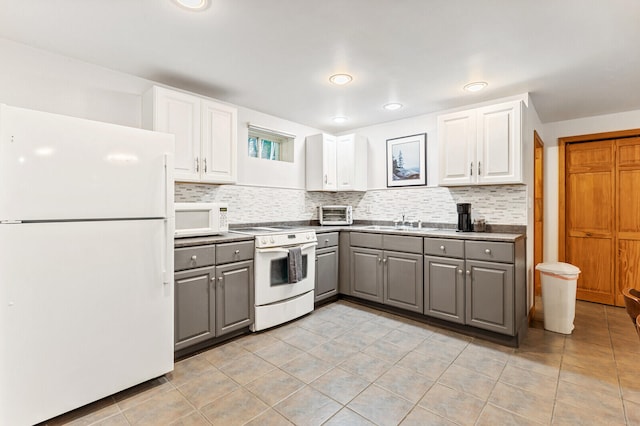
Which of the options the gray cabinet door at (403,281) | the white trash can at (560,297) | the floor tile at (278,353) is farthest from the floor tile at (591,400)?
the floor tile at (278,353)

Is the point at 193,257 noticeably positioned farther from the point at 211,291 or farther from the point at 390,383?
the point at 390,383

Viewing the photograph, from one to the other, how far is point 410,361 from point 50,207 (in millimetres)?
2585

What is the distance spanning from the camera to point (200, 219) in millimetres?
2701

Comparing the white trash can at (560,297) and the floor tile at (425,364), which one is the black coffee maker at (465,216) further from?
the floor tile at (425,364)

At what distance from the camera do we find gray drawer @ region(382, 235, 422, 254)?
3.16 metres

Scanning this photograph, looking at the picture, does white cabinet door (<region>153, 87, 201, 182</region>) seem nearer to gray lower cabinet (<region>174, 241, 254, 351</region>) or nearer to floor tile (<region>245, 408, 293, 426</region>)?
gray lower cabinet (<region>174, 241, 254, 351</region>)

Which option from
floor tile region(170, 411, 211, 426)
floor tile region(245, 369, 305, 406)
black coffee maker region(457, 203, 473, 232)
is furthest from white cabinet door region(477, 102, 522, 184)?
floor tile region(170, 411, 211, 426)

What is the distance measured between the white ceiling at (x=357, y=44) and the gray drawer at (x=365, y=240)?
1540mm

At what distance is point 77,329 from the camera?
69.1 inches

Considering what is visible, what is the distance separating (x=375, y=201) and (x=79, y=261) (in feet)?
11.0

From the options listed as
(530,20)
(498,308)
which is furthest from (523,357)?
(530,20)

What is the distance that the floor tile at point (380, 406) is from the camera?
1.75 meters

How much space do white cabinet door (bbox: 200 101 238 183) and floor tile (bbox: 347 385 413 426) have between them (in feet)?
7.20

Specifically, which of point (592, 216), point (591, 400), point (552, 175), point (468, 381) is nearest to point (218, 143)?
point (468, 381)
